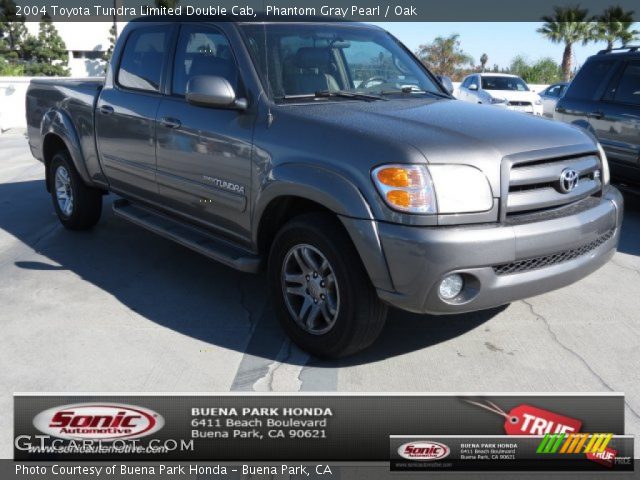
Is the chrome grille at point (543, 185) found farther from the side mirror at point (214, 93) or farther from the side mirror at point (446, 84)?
the side mirror at point (214, 93)

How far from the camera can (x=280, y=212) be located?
412 cm

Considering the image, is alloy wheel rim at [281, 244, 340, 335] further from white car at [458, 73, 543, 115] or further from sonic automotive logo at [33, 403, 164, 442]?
white car at [458, 73, 543, 115]

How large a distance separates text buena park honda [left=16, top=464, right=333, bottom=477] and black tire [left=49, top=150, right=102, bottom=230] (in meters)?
3.80

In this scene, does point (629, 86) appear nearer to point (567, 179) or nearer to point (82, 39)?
point (567, 179)

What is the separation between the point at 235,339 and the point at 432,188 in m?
1.64

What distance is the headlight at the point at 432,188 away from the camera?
335 centimetres

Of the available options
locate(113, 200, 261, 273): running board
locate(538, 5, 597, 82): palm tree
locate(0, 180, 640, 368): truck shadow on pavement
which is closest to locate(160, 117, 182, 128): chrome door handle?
locate(113, 200, 261, 273): running board

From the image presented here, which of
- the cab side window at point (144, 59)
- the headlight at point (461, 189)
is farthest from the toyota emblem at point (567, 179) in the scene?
the cab side window at point (144, 59)

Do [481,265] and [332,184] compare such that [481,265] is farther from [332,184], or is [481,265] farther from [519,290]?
[332,184]

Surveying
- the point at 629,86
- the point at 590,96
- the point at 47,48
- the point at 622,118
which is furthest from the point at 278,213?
the point at 47,48

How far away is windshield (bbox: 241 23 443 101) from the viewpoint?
434 centimetres

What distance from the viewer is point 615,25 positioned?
3419cm

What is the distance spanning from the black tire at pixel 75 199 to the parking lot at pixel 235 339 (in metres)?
0.63

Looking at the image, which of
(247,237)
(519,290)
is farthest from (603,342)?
(247,237)
